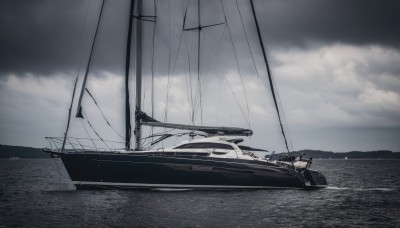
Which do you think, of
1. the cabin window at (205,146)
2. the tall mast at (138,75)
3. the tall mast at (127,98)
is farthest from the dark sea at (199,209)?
the tall mast at (138,75)

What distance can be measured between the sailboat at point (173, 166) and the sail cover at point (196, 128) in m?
0.06

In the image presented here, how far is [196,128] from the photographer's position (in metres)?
26.6

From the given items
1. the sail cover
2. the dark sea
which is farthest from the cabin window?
the dark sea

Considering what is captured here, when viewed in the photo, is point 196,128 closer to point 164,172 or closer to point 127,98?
point 164,172

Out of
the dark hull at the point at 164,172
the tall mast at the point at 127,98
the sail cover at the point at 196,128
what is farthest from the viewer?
the sail cover at the point at 196,128

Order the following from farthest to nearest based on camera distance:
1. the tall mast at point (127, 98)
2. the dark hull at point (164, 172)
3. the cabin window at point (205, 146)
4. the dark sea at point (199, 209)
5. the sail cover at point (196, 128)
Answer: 1. the sail cover at point (196, 128)
2. the tall mast at point (127, 98)
3. the cabin window at point (205, 146)
4. the dark hull at point (164, 172)
5. the dark sea at point (199, 209)

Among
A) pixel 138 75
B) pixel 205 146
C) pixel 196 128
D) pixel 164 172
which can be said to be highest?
pixel 138 75

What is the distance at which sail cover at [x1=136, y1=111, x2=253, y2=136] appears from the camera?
86.0 feet

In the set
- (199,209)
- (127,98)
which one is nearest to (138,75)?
(127,98)

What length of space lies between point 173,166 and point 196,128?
3.34m

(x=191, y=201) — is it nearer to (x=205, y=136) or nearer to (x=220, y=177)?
(x=220, y=177)

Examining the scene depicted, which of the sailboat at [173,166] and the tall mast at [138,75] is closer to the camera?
the sailboat at [173,166]

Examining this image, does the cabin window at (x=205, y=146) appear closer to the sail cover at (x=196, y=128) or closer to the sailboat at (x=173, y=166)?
the sailboat at (x=173, y=166)

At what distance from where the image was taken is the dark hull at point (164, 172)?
24.3 metres
